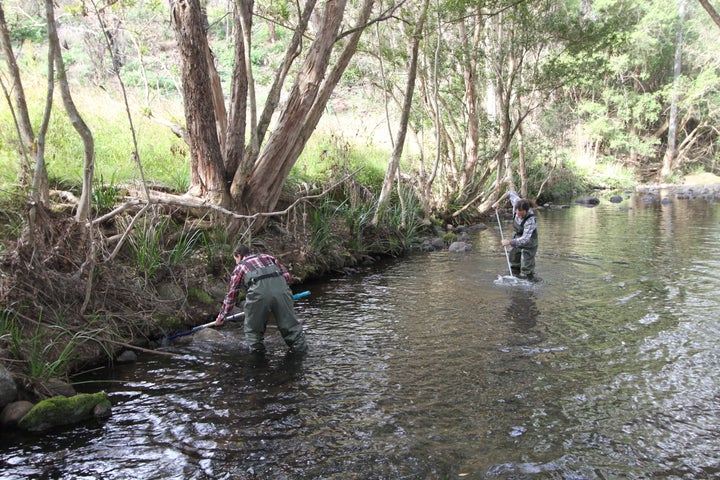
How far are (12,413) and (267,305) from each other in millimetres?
2472

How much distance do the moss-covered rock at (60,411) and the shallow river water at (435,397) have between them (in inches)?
4.9

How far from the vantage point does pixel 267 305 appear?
5.91m

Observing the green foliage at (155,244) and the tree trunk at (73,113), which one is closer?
the tree trunk at (73,113)

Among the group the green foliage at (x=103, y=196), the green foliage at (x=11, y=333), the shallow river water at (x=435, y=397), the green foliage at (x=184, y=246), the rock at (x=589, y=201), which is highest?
the green foliage at (x=103, y=196)

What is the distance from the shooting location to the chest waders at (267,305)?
19.4ft

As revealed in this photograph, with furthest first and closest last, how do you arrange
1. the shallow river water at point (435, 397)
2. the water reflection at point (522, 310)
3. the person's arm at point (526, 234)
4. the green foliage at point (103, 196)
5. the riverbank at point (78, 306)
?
1. the person's arm at point (526, 234)
2. the green foliage at point (103, 196)
3. the water reflection at point (522, 310)
4. the riverbank at point (78, 306)
5. the shallow river water at point (435, 397)

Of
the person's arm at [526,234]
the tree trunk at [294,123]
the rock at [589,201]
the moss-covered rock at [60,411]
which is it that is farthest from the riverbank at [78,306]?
the rock at [589,201]

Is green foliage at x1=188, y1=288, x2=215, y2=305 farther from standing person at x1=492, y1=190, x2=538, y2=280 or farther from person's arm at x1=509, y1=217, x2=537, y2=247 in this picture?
person's arm at x1=509, y1=217, x2=537, y2=247

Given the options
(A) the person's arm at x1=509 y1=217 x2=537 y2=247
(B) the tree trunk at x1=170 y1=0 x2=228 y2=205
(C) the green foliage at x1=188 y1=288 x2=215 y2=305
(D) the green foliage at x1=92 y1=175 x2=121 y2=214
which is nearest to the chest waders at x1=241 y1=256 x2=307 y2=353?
(C) the green foliage at x1=188 y1=288 x2=215 y2=305

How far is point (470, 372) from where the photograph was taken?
5.49 metres

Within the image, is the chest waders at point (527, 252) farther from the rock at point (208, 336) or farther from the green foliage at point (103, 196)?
the green foliage at point (103, 196)

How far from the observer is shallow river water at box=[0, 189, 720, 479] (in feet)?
12.9

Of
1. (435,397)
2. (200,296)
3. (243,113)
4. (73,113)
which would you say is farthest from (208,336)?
(243,113)

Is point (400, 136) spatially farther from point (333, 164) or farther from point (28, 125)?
point (28, 125)
